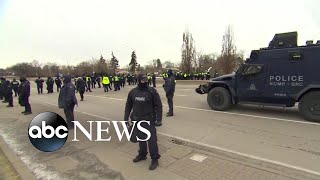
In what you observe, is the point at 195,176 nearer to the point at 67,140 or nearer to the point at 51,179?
the point at 51,179

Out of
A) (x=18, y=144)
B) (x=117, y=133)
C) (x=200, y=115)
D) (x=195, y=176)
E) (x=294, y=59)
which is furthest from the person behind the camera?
(x=200, y=115)

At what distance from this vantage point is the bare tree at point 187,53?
131 feet

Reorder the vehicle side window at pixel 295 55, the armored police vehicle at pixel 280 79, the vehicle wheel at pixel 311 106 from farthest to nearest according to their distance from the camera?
the vehicle side window at pixel 295 55 → the armored police vehicle at pixel 280 79 → the vehicle wheel at pixel 311 106

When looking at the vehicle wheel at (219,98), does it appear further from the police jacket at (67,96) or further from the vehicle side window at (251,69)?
the police jacket at (67,96)

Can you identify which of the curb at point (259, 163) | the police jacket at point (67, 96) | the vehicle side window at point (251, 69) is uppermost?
the vehicle side window at point (251, 69)

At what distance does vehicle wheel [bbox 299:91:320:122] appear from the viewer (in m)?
7.91

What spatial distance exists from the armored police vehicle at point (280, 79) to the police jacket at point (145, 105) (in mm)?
5889

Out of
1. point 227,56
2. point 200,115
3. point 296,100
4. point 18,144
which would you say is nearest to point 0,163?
point 18,144

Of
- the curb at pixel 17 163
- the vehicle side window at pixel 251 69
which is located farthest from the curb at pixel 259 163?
the vehicle side window at pixel 251 69

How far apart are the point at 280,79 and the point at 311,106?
131 centimetres

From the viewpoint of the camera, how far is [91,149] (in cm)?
564

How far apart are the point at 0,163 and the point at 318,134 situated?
7.55 meters

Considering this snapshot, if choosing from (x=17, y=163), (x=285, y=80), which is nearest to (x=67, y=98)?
(x=17, y=163)

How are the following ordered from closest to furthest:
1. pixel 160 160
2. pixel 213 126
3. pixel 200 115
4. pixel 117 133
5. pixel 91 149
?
pixel 160 160 < pixel 91 149 < pixel 117 133 < pixel 213 126 < pixel 200 115
